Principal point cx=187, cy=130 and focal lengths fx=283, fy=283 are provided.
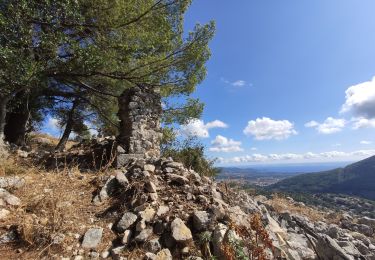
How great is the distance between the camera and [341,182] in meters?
176

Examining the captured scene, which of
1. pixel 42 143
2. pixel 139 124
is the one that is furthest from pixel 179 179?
pixel 42 143

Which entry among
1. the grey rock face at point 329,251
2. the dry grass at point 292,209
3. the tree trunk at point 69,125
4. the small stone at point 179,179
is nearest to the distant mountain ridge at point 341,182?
the dry grass at point 292,209

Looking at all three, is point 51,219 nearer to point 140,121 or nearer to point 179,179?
point 179,179

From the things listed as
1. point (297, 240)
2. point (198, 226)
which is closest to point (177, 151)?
point (297, 240)

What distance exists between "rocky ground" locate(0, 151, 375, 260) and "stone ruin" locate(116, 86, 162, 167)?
2040mm

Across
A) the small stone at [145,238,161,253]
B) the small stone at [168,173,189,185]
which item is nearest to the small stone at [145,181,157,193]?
the small stone at [168,173,189,185]

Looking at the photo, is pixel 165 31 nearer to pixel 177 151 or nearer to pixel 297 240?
pixel 177 151

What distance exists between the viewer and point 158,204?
16.2 ft

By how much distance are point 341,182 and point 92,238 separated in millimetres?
199955

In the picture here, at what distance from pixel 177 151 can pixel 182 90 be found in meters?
2.56

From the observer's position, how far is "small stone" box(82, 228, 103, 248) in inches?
166

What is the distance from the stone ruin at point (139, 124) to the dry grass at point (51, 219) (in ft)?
7.54

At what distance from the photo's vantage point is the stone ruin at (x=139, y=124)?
8289 mm

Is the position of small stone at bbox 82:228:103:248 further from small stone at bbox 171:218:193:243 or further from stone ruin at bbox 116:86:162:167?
stone ruin at bbox 116:86:162:167
